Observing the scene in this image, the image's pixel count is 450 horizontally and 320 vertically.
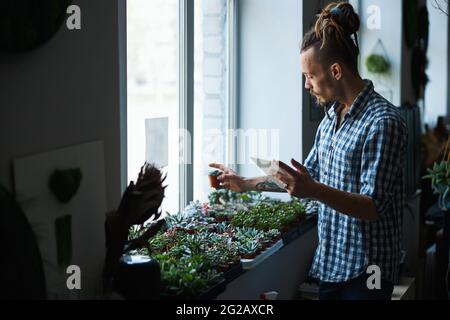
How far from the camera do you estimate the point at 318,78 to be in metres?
2.36

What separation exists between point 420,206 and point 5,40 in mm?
4398

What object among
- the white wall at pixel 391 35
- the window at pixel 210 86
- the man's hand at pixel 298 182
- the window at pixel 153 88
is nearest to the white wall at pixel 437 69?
the white wall at pixel 391 35

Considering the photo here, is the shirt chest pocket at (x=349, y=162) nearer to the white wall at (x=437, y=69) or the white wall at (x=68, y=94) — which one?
the white wall at (x=68, y=94)

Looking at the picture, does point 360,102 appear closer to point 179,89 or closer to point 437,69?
point 179,89

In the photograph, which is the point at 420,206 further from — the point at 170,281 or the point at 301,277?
the point at 170,281

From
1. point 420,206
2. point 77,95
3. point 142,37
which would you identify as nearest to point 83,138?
point 77,95

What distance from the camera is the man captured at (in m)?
2.16

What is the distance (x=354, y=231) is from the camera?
233 centimetres

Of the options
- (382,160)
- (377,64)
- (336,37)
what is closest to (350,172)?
(382,160)

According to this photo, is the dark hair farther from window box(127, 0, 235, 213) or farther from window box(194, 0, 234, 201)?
window box(194, 0, 234, 201)

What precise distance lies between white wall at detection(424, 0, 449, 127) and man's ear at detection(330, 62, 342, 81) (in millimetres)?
4565

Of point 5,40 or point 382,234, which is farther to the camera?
point 382,234

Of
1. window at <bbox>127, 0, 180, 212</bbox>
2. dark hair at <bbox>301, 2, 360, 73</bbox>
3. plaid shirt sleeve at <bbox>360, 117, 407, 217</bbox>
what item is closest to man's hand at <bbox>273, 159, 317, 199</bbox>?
plaid shirt sleeve at <bbox>360, 117, 407, 217</bbox>

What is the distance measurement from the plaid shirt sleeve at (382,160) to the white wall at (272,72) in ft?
4.12
